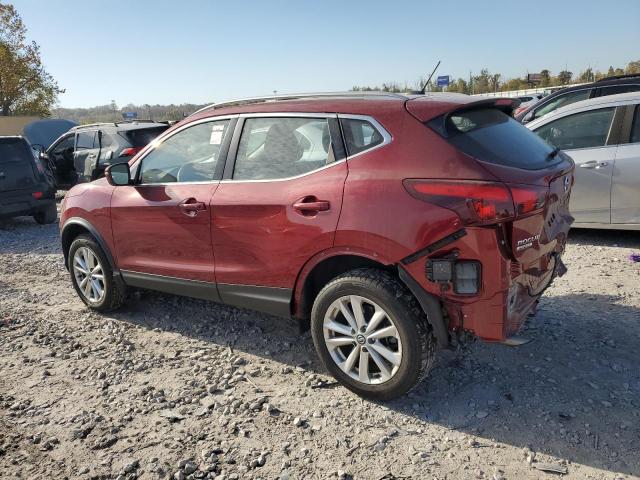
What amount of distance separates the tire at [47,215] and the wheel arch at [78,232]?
517 cm

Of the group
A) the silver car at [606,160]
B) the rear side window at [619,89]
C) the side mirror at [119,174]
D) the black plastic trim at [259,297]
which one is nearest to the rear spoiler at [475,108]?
the black plastic trim at [259,297]

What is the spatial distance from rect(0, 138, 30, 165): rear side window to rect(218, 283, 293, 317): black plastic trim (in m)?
7.32

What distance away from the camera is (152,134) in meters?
10.7

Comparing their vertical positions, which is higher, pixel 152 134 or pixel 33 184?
Result: pixel 152 134

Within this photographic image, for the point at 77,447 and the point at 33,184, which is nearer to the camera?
the point at 77,447

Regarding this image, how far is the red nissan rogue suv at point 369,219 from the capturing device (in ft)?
9.04

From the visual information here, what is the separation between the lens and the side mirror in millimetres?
4273

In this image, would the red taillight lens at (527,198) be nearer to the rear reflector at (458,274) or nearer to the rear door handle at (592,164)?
the rear reflector at (458,274)

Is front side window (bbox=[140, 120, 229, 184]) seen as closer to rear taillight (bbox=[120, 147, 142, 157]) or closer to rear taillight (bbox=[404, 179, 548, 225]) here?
rear taillight (bbox=[404, 179, 548, 225])

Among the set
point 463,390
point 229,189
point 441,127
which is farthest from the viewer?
point 229,189

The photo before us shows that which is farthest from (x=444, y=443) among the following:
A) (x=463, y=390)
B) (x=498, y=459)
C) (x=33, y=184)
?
(x=33, y=184)

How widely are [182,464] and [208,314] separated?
2.11m

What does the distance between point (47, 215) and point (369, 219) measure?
870 centimetres

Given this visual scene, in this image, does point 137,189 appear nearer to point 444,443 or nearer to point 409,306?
point 409,306
